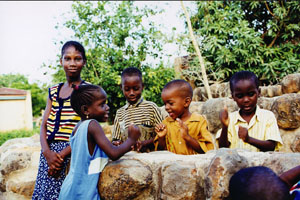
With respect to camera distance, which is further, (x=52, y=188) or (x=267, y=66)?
(x=267, y=66)

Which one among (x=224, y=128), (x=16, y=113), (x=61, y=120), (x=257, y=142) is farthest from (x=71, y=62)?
(x=16, y=113)

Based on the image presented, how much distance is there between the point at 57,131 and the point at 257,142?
1510 mm

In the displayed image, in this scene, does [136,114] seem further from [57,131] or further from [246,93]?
[246,93]

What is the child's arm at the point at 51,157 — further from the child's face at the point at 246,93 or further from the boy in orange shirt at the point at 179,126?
the child's face at the point at 246,93

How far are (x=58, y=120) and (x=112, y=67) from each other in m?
5.16

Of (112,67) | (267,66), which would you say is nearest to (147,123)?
(112,67)

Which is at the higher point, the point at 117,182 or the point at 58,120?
the point at 58,120

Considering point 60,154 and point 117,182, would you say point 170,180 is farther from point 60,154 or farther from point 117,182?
point 60,154

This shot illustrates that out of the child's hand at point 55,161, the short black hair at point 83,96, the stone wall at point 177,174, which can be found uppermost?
the short black hair at point 83,96

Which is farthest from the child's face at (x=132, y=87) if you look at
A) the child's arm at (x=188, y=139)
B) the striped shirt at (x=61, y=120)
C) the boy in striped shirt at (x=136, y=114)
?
the child's arm at (x=188, y=139)

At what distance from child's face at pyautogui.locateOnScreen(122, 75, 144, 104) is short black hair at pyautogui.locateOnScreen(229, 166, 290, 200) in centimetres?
146

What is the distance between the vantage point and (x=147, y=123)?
2588mm

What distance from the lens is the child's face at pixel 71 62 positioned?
2.45m

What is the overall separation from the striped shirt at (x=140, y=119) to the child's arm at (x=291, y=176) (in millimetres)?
1379
